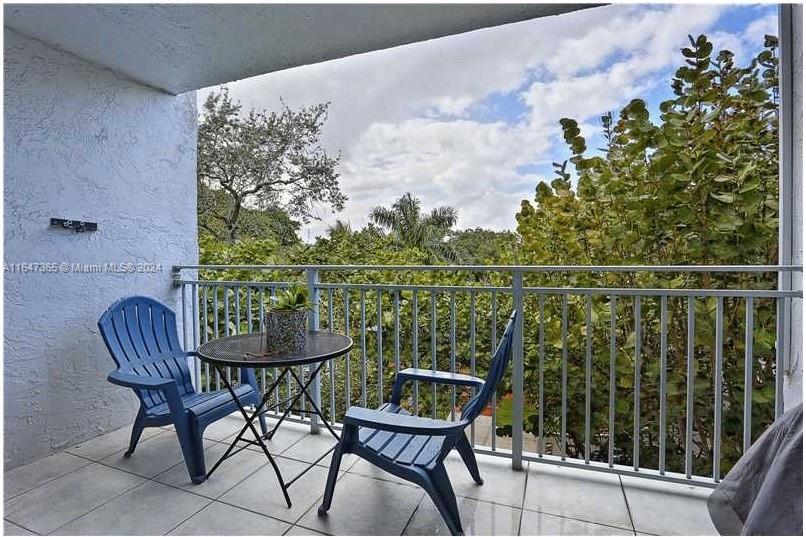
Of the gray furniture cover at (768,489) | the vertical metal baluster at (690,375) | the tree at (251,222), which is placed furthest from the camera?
the tree at (251,222)

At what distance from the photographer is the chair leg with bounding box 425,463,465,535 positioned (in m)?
1.80

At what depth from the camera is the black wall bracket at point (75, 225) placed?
274 centimetres

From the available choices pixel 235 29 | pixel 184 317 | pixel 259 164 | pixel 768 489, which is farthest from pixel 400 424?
pixel 259 164

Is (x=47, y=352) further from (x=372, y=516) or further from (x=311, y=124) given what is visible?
(x=311, y=124)

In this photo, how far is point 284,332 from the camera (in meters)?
2.33

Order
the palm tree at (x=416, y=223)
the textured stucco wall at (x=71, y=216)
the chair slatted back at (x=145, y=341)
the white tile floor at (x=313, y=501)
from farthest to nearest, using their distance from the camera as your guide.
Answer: the palm tree at (x=416, y=223) → the chair slatted back at (x=145, y=341) → the textured stucco wall at (x=71, y=216) → the white tile floor at (x=313, y=501)

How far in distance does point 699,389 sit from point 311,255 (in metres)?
5.40

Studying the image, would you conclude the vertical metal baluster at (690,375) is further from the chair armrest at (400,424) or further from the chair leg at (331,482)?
the chair leg at (331,482)

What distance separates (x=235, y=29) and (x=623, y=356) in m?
3.16

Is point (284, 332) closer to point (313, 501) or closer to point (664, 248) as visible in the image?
point (313, 501)

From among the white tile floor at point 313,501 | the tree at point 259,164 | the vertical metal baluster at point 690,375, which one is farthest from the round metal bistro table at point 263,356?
the tree at point 259,164

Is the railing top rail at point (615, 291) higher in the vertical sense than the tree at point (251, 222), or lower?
lower

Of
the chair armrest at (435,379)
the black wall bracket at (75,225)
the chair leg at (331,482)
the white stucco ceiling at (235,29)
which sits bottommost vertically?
the chair leg at (331,482)

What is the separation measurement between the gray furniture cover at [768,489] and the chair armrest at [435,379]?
1.04m
